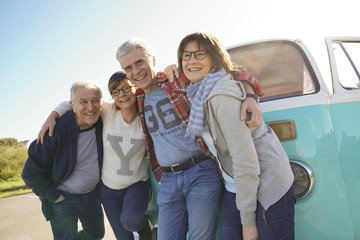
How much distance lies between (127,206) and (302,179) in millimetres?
1468

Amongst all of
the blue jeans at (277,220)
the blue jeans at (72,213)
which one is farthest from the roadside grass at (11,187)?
the blue jeans at (277,220)

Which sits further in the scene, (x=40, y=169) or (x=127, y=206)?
(x=40, y=169)

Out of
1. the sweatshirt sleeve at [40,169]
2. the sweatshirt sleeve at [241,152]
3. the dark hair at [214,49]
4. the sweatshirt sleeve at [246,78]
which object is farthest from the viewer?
the sweatshirt sleeve at [40,169]

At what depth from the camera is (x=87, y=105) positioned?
2428 mm

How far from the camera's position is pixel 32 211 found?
6.67 meters

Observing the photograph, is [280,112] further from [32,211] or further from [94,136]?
[32,211]

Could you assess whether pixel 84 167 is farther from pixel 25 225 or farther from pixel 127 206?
pixel 25 225

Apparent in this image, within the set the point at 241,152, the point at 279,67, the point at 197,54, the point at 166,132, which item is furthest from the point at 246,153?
the point at 279,67

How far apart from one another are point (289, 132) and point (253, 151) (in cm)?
53

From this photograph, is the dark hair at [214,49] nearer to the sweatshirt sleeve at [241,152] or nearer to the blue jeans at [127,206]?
the sweatshirt sleeve at [241,152]

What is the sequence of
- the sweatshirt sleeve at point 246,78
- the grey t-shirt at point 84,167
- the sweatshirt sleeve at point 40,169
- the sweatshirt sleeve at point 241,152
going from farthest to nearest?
the grey t-shirt at point 84,167 < the sweatshirt sleeve at point 40,169 < the sweatshirt sleeve at point 246,78 < the sweatshirt sleeve at point 241,152

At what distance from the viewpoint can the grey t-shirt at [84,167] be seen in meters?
2.54

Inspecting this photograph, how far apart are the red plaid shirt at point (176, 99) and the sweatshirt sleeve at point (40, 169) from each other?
904 millimetres

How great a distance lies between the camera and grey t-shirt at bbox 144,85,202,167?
1969mm
